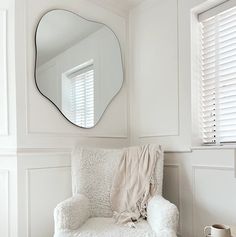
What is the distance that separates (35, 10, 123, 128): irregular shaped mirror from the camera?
81.7 inches

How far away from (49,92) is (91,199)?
0.90m

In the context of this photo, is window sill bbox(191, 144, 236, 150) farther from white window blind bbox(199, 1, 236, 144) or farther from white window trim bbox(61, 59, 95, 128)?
white window trim bbox(61, 59, 95, 128)

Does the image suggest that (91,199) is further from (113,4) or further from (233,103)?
(113,4)

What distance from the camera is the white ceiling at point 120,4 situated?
8.10ft

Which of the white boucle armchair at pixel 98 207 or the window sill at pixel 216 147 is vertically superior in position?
the window sill at pixel 216 147

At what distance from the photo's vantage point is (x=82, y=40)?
2.32 meters

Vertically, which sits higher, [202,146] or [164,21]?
[164,21]

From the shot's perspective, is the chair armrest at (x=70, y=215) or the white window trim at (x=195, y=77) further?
the white window trim at (x=195, y=77)

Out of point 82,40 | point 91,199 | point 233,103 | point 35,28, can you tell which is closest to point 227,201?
point 233,103

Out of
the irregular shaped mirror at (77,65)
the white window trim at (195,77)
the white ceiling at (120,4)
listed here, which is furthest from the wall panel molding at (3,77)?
the white window trim at (195,77)

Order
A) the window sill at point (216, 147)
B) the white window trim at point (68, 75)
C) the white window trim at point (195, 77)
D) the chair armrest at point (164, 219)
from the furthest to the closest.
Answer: the white window trim at point (68, 75) → the white window trim at point (195, 77) → the window sill at point (216, 147) → the chair armrest at point (164, 219)

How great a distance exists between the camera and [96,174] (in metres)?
2.06

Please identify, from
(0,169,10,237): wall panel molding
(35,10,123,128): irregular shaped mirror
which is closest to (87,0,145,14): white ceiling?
(35,10,123,128): irregular shaped mirror

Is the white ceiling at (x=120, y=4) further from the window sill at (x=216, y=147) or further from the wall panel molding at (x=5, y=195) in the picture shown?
the wall panel molding at (x=5, y=195)
